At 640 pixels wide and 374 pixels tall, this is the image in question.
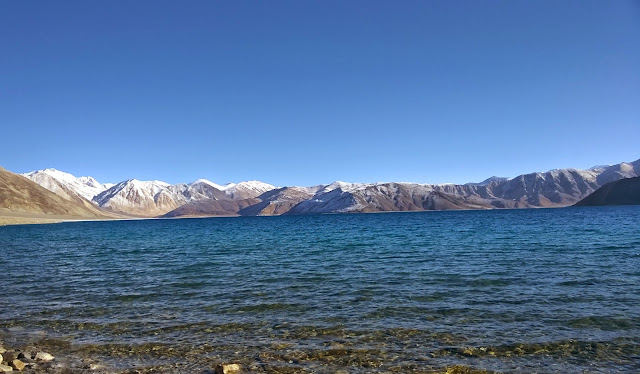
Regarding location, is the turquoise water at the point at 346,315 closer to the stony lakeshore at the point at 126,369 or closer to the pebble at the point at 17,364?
the stony lakeshore at the point at 126,369

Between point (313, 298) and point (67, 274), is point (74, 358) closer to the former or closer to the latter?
point (313, 298)

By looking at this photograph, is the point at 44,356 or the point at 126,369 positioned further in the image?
the point at 44,356

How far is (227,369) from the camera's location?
442 inches

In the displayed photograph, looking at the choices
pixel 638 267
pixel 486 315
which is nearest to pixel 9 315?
pixel 486 315

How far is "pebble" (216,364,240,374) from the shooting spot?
36.6 feet

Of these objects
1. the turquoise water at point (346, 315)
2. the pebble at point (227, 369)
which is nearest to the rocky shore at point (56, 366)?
the pebble at point (227, 369)

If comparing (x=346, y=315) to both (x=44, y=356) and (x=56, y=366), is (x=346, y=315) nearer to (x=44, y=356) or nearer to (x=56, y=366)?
(x=56, y=366)

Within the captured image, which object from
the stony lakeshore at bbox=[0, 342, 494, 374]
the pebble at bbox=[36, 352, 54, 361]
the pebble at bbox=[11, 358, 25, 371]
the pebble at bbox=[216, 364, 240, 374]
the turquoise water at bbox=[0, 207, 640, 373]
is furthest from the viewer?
the pebble at bbox=[36, 352, 54, 361]

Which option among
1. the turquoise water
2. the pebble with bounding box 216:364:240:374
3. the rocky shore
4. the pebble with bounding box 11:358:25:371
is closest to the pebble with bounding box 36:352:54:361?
the rocky shore

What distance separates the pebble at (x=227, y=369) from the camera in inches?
439

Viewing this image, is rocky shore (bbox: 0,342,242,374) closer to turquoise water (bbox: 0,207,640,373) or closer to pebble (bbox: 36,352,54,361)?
pebble (bbox: 36,352,54,361)

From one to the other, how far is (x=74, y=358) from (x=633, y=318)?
1964cm

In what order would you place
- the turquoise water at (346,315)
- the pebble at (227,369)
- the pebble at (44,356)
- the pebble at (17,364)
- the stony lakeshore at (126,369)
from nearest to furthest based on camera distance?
the pebble at (227,369) → the stony lakeshore at (126,369) → the pebble at (17,364) → the turquoise water at (346,315) → the pebble at (44,356)

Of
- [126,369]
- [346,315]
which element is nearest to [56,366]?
[126,369]
